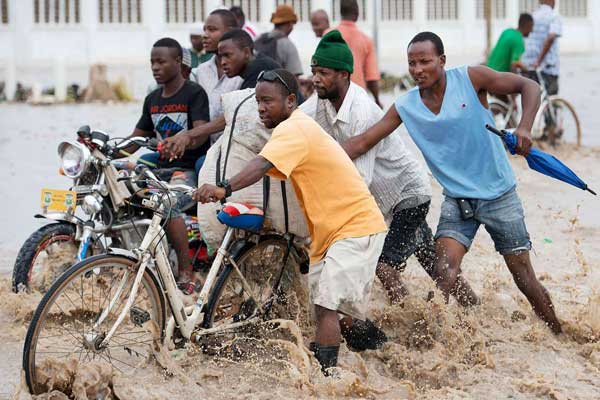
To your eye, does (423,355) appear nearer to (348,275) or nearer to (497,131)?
(348,275)

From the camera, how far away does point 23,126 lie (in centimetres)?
1909

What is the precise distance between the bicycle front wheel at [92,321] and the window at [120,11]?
35418mm

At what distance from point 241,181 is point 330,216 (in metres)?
0.58

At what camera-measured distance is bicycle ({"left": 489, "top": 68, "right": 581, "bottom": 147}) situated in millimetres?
13828

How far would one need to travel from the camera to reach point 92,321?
17.0ft

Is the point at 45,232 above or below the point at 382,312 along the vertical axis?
above

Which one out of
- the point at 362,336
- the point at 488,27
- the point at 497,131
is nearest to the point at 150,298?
the point at 362,336

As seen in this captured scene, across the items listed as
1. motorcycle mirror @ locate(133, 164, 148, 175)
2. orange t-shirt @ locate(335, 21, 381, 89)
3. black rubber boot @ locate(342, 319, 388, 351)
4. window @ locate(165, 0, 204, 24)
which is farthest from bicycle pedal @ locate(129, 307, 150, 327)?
window @ locate(165, 0, 204, 24)

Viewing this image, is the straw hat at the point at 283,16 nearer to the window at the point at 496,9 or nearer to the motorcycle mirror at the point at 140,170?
the motorcycle mirror at the point at 140,170

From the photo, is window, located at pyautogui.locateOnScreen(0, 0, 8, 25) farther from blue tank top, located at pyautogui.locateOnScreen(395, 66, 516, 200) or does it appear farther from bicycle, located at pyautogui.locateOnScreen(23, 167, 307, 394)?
blue tank top, located at pyautogui.locateOnScreen(395, 66, 516, 200)

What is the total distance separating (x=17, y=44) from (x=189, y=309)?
1383 inches

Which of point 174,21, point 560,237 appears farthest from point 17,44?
point 560,237

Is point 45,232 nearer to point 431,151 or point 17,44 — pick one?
point 431,151

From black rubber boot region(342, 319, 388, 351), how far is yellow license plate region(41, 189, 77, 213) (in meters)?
1.93
